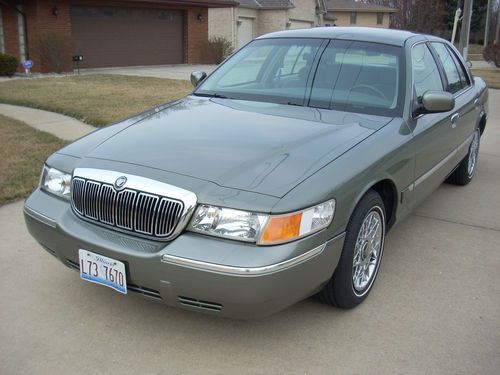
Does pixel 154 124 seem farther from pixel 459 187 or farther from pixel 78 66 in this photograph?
pixel 78 66

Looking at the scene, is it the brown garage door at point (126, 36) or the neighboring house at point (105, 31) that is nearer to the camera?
the neighboring house at point (105, 31)

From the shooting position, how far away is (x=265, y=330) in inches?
118

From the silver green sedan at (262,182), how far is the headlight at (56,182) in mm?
→ 12

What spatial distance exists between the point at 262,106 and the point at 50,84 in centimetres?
1162

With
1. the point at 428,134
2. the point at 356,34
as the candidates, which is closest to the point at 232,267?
the point at 428,134

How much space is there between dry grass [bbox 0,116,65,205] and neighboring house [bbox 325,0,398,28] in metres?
53.1

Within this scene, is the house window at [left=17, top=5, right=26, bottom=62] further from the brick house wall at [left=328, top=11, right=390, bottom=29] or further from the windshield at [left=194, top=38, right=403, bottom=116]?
the brick house wall at [left=328, top=11, right=390, bottom=29]

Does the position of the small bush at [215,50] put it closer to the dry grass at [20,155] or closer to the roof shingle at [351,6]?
the dry grass at [20,155]

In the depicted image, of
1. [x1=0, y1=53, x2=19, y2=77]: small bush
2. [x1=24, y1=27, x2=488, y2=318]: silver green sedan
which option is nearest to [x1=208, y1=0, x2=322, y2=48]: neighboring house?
[x1=0, y1=53, x2=19, y2=77]: small bush

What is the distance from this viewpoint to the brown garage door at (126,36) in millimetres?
20688

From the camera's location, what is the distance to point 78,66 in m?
19.4

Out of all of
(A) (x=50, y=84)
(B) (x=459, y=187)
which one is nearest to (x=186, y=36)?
(A) (x=50, y=84)

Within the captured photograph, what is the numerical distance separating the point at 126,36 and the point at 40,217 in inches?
814

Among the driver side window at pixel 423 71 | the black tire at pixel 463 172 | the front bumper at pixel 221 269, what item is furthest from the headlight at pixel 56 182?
the black tire at pixel 463 172
